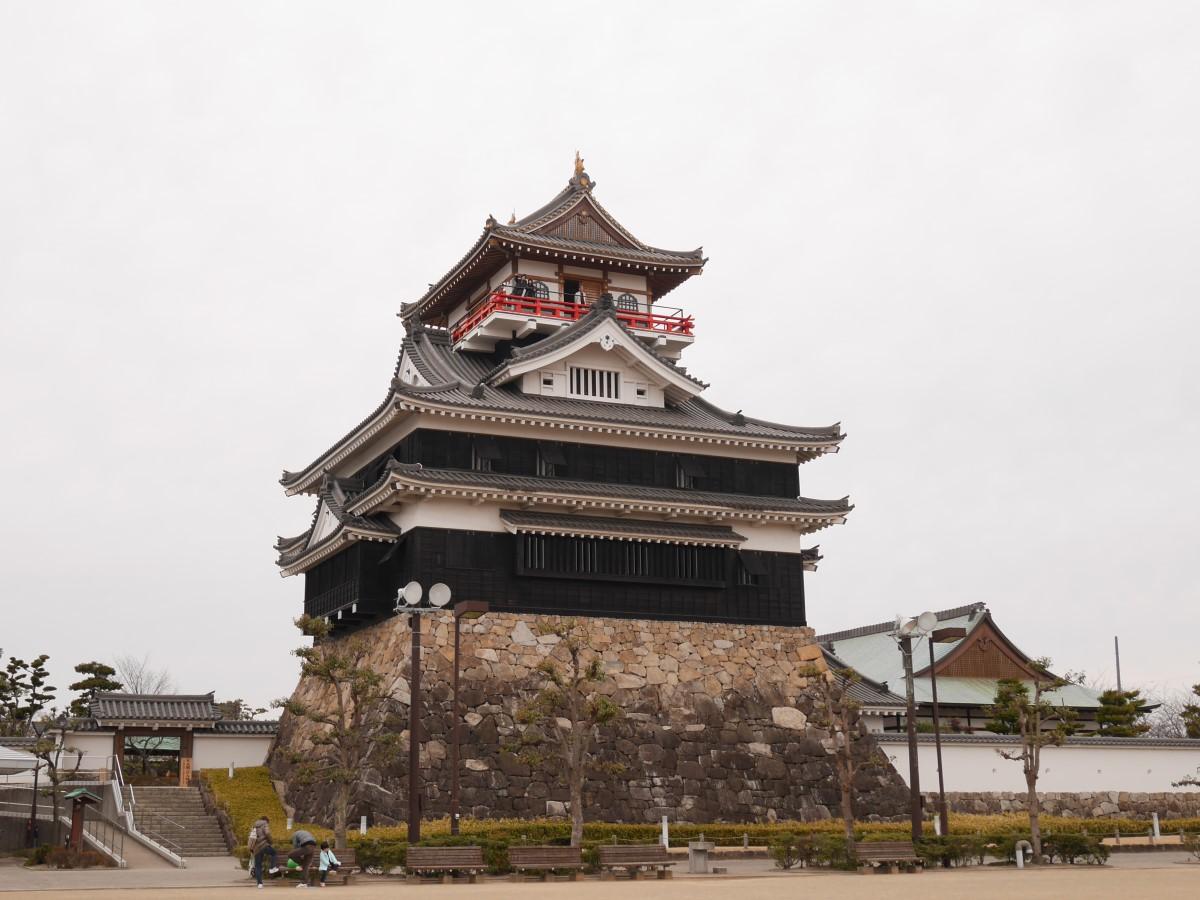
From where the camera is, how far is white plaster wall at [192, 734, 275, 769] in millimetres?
38906

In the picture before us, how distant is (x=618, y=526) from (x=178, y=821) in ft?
47.9

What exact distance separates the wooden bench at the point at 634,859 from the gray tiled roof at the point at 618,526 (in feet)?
38.3

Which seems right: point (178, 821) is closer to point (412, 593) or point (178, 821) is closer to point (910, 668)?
point (412, 593)

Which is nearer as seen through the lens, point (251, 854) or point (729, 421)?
point (251, 854)

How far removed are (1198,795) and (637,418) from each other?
2322 centimetres

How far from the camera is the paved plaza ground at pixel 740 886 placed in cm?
1852

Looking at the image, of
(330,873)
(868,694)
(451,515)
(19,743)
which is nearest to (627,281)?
(451,515)

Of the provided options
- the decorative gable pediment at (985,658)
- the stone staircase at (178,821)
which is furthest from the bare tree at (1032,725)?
the stone staircase at (178,821)

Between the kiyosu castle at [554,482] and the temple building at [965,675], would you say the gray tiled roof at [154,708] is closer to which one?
the kiyosu castle at [554,482]

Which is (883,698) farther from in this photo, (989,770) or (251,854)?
(251,854)

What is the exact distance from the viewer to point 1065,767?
39.7 m

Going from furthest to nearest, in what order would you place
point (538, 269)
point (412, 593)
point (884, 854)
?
point (538, 269)
point (884, 854)
point (412, 593)

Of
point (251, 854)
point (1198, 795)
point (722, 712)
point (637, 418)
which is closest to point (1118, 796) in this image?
point (1198, 795)

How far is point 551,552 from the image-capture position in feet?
116
